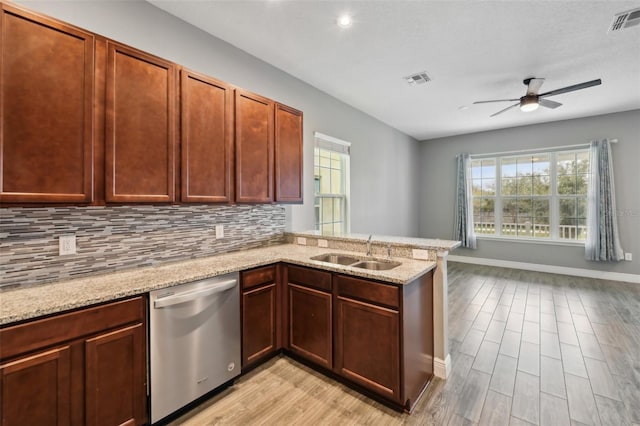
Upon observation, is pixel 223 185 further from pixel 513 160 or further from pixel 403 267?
pixel 513 160

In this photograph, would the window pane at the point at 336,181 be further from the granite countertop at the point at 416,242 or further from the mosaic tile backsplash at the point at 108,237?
the mosaic tile backsplash at the point at 108,237

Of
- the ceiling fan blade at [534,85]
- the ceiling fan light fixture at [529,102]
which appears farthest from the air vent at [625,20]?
the ceiling fan light fixture at [529,102]

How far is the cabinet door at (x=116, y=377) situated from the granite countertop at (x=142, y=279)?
0.75 feet

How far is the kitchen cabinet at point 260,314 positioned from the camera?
219 cm

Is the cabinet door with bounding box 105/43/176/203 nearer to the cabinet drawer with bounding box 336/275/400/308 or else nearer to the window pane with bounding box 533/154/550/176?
the cabinet drawer with bounding box 336/275/400/308

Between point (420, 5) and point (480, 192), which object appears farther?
point (480, 192)

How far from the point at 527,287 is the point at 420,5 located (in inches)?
175

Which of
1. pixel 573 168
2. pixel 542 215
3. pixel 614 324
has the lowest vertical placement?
pixel 614 324

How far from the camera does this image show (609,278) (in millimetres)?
4922

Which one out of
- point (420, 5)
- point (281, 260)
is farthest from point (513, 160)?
point (281, 260)

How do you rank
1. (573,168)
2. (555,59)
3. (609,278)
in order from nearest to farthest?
(555,59), (609,278), (573,168)

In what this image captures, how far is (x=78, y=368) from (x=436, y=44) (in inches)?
144

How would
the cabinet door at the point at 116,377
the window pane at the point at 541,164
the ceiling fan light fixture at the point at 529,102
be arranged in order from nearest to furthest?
the cabinet door at the point at 116,377
the ceiling fan light fixture at the point at 529,102
the window pane at the point at 541,164

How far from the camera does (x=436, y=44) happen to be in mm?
2771
